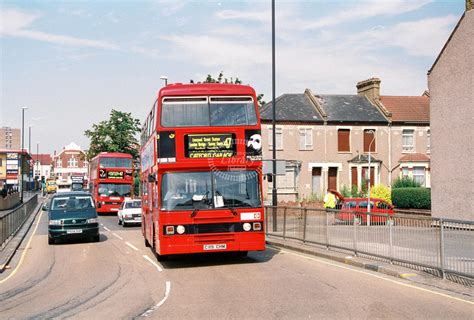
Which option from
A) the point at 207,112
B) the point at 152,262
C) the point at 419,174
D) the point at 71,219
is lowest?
the point at 152,262

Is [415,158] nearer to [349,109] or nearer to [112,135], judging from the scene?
[349,109]

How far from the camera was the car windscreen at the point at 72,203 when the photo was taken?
21.6 metres

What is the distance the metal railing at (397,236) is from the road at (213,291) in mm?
885

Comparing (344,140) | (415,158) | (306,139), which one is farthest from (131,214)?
(415,158)

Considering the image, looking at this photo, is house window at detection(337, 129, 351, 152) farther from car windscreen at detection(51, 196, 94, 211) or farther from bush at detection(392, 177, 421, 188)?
car windscreen at detection(51, 196, 94, 211)

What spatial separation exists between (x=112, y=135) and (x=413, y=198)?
159 ft

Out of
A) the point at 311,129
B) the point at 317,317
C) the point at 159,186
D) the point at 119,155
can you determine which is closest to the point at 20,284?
the point at 159,186

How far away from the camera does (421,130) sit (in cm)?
4894

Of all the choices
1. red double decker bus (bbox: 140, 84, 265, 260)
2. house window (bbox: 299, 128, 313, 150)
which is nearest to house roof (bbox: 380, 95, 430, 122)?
house window (bbox: 299, 128, 313, 150)

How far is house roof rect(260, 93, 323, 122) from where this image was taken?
46.8 metres

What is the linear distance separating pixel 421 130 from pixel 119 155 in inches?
1018

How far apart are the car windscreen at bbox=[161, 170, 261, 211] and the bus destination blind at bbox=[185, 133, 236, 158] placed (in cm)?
44

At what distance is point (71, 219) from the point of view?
20.7 m

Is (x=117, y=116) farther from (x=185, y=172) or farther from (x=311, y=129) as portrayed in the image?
(x=185, y=172)
